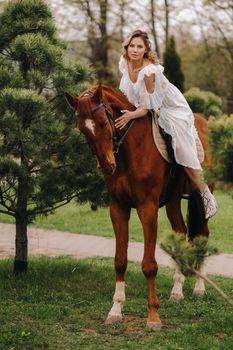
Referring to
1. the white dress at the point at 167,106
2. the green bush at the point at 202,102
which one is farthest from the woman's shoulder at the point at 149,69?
the green bush at the point at 202,102

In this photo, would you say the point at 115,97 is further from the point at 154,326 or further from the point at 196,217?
the point at 154,326

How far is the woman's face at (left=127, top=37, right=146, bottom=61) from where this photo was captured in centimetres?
549

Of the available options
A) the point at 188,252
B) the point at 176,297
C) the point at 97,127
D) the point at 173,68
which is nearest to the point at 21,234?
the point at 176,297

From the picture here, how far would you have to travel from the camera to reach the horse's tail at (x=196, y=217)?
662cm

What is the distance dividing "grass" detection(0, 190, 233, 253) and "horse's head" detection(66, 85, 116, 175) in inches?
193

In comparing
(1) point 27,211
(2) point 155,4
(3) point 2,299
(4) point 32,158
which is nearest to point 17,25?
(4) point 32,158

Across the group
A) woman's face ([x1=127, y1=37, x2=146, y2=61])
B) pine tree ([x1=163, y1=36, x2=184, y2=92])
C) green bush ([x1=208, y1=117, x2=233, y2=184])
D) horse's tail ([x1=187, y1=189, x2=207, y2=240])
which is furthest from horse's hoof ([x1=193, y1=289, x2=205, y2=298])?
pine tree ([x1=163, y1=36, x2=184, y2=92])

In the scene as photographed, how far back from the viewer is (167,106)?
5.98m

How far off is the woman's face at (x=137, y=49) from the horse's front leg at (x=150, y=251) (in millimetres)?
1318

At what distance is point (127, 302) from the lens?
6.24m

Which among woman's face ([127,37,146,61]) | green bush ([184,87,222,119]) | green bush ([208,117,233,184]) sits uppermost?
green bush ([184,87,222,119])

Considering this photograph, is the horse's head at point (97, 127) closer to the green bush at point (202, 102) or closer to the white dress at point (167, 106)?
the white dress at point (167, 106)

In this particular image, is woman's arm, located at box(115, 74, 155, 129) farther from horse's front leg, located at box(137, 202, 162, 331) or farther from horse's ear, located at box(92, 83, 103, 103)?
horse's front leg, located at box(137, 202, 162, 331)

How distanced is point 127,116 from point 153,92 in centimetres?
35
